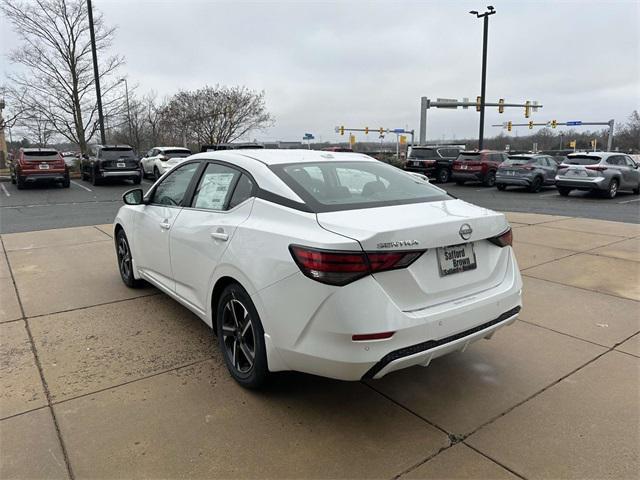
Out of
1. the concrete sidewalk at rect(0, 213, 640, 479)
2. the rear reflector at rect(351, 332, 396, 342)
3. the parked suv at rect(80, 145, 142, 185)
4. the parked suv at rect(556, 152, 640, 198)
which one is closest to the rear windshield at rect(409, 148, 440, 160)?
the parked suv at rect(556, 152, 640, 198)

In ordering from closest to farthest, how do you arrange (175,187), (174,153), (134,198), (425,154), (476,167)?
(175,187)
(134,198)
(476,167)
(174,153)
(425,154)

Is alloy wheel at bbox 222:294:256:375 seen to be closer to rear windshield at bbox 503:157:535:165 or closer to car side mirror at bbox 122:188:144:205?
car side mirror at bbox 122:188:144:205

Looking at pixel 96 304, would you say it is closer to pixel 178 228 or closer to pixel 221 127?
pixel 178 228

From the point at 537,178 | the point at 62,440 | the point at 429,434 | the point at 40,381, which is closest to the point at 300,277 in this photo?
the point at 429,434

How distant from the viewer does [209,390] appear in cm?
318

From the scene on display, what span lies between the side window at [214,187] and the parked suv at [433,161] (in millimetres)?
19046

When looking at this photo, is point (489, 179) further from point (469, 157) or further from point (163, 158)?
point (163, 158)

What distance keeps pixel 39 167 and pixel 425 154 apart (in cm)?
1631

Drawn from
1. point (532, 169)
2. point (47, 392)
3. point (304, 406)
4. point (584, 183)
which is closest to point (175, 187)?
point (47, 392)

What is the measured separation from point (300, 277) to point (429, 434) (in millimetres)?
1173

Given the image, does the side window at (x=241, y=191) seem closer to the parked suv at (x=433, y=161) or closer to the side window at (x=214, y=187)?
the side window at (x=214, y=187)

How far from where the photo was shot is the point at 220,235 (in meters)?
3.19

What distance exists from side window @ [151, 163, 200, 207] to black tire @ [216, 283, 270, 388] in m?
1.16

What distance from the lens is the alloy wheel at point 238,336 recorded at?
3.05 metres
